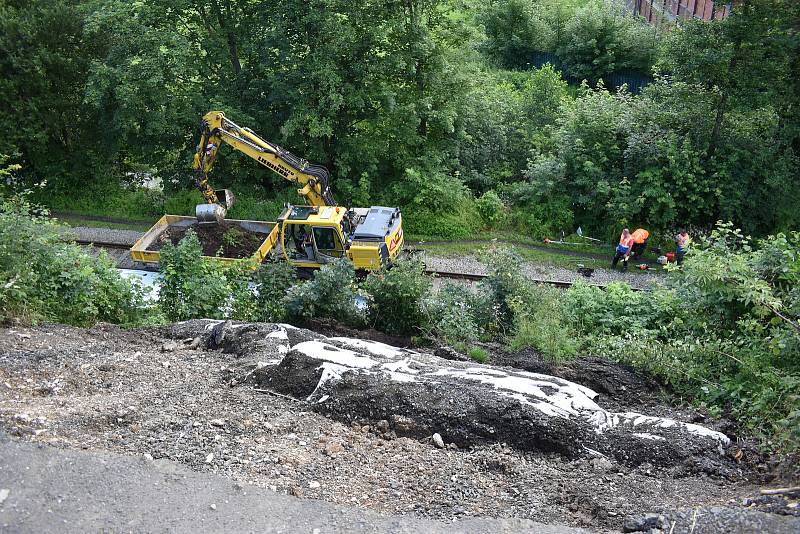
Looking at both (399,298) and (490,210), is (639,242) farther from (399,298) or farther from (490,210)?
(399,298)

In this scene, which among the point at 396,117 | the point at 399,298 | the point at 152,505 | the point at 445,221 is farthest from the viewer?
the point at 445,221

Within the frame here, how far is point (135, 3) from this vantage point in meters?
19.5

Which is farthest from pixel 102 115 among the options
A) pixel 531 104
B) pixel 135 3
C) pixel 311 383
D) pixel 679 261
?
pixel 679 261

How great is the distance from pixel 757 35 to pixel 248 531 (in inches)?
671

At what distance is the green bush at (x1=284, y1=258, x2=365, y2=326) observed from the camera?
1283 cm

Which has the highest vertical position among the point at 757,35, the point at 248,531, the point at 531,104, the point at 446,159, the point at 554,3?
the point at 554,3

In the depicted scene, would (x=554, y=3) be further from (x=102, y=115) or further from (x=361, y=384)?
(x=361, y=384)

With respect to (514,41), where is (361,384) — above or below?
below

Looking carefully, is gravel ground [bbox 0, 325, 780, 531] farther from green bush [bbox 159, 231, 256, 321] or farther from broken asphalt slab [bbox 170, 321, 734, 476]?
green bush [bbox 159, 231, 256, 321]

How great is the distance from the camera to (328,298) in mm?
12930

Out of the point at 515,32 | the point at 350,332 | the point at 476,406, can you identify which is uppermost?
the point at 515,32

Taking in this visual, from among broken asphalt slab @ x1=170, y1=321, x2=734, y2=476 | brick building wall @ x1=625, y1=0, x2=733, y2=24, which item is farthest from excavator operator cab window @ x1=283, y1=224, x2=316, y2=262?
brick building wall @ x1=625, y1=0, x2=733, y2=24

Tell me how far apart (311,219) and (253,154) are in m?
2.60

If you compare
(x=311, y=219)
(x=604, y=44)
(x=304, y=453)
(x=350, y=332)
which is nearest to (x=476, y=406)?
(x=304, y=453)
